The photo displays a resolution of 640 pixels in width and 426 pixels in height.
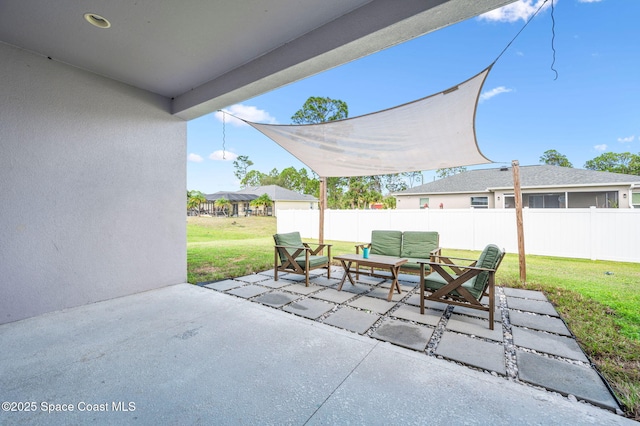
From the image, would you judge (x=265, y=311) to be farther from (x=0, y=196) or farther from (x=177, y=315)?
(x=0, y=196)

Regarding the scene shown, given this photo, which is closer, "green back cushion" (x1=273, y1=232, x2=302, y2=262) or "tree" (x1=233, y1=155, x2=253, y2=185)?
"green back cushion" (x1=273, y1=232, x2=302, y2=262)

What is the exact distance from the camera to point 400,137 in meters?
4.19

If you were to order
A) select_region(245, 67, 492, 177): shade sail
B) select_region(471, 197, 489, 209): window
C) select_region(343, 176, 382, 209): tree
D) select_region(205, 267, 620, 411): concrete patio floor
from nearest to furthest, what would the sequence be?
select_region(205, 267, 620, 411): concrete patio floor
select_region(245, 67, 492, 177): shade sail
select_region(471, 197, 489, 209): window
select_region(343, 176, 382, 209): tree

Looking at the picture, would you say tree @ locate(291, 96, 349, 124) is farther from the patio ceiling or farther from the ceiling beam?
the patio ceiling

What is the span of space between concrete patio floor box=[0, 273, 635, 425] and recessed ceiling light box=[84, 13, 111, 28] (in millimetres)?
3064

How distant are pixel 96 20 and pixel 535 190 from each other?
14949 mm

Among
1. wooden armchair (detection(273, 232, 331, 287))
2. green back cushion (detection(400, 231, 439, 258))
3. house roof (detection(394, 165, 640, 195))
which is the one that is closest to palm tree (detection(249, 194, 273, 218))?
house roof (detection(394, 165, 640, 195))

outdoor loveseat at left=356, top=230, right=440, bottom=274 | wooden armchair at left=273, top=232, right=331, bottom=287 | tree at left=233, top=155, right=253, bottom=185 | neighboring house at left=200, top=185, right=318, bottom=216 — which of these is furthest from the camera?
tree at left=233, top=155, right=253, bottom=185

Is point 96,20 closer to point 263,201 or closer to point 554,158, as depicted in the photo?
point 263,201

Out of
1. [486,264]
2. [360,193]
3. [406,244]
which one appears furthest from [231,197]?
[486,264]

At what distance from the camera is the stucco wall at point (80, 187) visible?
2994mm

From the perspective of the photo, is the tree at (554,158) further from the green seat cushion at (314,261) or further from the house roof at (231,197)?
the green seat cushion at (314,261)

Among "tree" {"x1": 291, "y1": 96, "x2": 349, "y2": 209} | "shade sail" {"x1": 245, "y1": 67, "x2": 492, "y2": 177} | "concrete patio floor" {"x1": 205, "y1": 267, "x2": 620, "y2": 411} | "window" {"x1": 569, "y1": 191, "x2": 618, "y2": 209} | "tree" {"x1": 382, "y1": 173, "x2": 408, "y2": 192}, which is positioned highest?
"tree" {"x1": 291, "y1": 96, "x2": 349, "y2": 209}

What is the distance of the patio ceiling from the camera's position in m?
2.22
